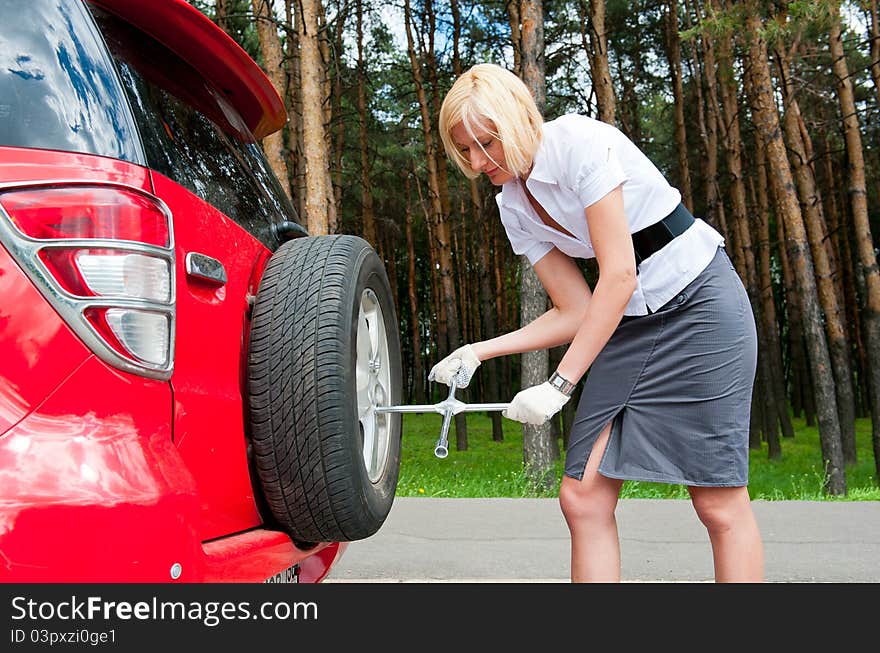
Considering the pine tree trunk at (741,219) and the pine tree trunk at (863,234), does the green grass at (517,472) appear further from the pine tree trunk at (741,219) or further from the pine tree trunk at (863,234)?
the pine tree trunk at (863,234)

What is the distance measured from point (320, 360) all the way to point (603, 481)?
951 millimetres

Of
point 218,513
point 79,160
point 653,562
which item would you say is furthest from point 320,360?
point 653,562

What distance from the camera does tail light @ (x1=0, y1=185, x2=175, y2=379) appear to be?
136 cm

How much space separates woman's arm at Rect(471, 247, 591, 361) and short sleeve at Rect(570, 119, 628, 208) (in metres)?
0.47

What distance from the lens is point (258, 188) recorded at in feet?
7.72

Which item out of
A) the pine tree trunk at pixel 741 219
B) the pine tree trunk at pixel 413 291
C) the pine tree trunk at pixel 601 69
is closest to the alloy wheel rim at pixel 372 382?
the pine tree trunk at pixel 601 69

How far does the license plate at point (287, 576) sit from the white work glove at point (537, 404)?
717 mm

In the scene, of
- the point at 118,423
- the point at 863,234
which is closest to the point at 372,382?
the point at 118,423

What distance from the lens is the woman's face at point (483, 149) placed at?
7.32 ft

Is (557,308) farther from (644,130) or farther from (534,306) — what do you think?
(644,130)

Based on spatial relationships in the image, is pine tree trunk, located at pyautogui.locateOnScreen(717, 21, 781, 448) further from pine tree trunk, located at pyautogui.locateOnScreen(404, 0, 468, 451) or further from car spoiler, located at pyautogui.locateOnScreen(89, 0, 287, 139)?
car spoiler, located at pyautogui.locateOnScreen(89, 0, 287, 139)

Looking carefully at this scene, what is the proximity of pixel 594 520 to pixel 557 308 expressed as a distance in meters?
0.70

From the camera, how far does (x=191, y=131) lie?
76.6 inches

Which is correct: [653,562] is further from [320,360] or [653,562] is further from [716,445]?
[320,360]
